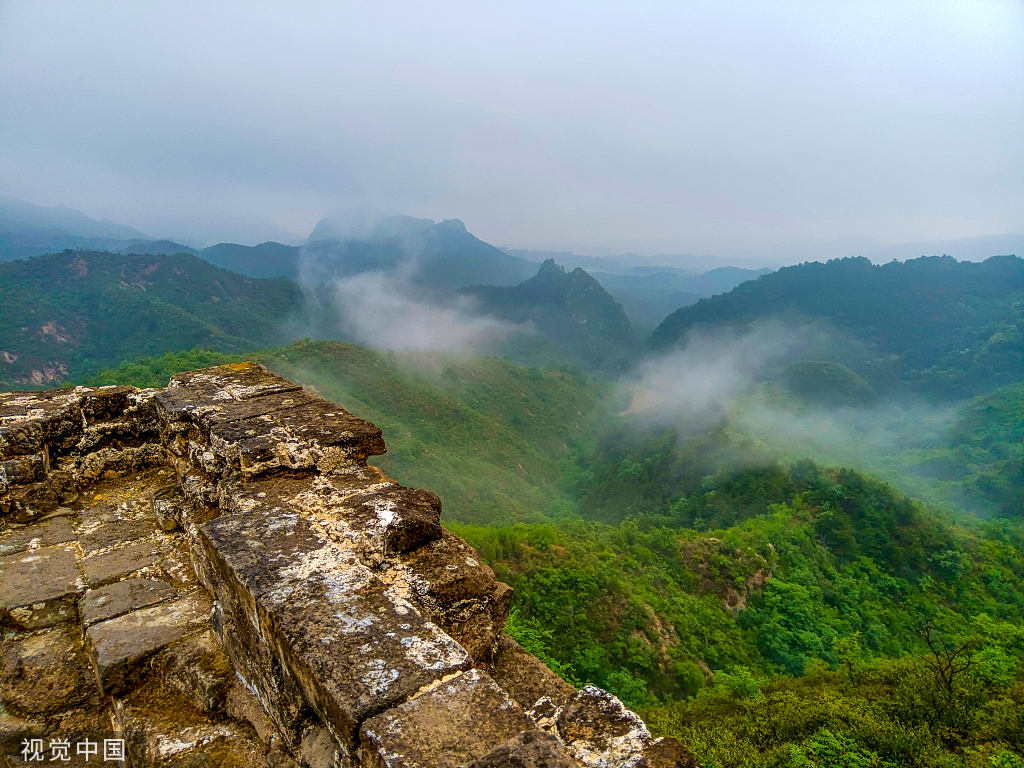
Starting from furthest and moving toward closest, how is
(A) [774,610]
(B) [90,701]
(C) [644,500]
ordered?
1. (C) [644,500]
2. (A) [774,610]
3. (B) [90,701]

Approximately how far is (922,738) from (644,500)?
4384 cm

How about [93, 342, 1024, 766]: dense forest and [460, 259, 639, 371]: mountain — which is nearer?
[93, 342, 1024, 766]: dense forest

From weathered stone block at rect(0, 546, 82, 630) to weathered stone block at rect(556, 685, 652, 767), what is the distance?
2.88 metres

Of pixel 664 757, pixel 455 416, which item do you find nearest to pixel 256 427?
pixel 664 757

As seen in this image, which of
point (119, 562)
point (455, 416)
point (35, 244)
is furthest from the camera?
point (35, 244)

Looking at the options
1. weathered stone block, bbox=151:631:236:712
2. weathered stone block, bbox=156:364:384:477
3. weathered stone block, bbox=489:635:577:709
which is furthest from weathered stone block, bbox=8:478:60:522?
weathered stone block, bbox=489:635:577:709

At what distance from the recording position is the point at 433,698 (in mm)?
1771

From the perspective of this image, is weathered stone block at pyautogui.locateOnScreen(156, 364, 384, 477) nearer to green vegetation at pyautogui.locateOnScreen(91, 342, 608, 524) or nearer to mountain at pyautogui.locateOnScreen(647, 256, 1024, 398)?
green vegetation at pyautogui.locateOnScreen(91, 342, 608, 524)

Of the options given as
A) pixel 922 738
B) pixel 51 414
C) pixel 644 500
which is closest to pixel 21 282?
pixel 644 500

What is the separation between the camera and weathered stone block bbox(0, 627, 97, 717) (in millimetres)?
2393

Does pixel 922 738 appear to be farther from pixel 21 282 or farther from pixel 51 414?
pixel 21 282

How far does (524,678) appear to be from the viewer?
8.93 ft

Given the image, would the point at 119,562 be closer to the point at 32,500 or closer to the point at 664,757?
the point at 32,500

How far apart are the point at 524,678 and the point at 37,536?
11.6 feet
